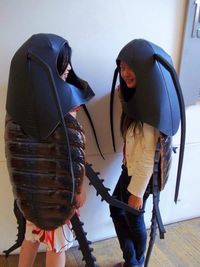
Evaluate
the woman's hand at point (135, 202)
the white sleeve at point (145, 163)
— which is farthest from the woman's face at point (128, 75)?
the woman's hand at point (135, 202)

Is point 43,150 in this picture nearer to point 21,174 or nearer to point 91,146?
point 21,174

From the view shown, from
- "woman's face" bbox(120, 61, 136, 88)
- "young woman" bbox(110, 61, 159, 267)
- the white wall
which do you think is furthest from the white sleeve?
the white wall

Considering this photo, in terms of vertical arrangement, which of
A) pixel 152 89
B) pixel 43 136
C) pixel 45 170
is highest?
pixel 152 89

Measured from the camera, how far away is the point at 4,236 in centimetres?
136

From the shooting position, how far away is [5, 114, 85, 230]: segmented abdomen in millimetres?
897

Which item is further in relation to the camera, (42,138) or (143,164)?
(143,164)

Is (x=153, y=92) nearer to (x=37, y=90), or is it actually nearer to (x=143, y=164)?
(x=143, y=164)

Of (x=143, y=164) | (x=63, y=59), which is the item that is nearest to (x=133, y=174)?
(x=143, y=164)

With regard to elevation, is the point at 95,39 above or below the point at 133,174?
above

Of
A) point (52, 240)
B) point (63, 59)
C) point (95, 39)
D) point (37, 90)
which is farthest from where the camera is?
point (95, 39)

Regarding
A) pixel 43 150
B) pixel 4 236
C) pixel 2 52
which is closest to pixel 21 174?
pixel 43 150

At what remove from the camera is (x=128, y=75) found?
3.50 feet

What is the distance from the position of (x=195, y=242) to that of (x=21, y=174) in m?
1.10

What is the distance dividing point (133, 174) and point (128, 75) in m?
0.38
